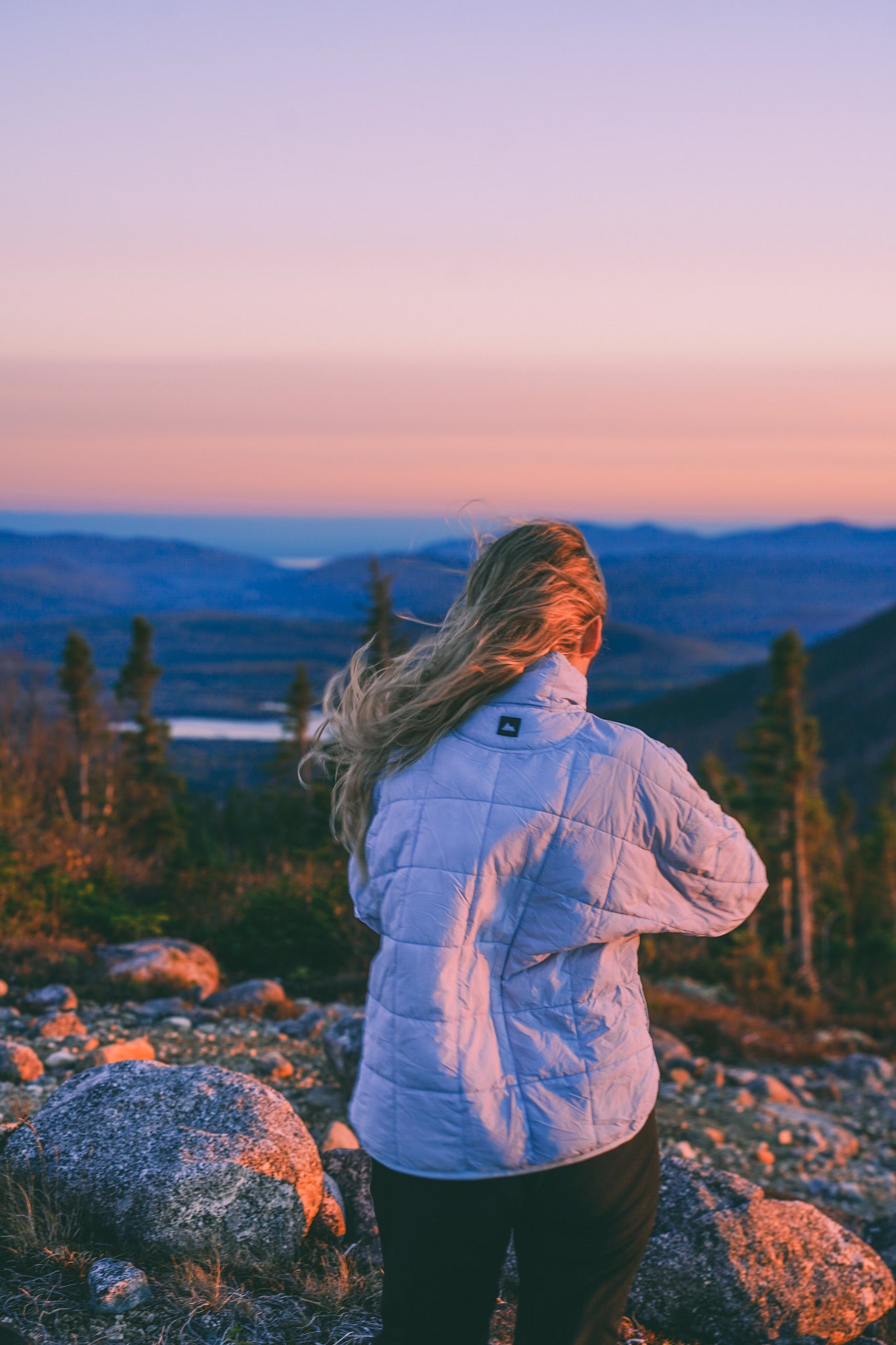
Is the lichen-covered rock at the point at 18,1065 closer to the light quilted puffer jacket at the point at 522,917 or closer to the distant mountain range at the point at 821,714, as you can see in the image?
the light quilted puffer jacket at the point at 522,917

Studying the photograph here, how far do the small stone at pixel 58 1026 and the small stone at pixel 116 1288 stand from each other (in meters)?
3.07

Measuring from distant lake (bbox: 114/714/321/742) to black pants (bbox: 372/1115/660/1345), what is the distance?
99.5 meters

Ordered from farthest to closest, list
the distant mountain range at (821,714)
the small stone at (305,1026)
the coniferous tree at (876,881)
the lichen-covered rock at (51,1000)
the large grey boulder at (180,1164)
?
the distant mountain range at (821,714) → the coniferous tree at (876,881) → the small stone at (305,1026) → the lichen-covered rock at (51,1000) → the large grey boulder at (180,1164)

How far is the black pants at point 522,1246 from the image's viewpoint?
7.23ft

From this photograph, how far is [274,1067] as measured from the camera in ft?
21.0

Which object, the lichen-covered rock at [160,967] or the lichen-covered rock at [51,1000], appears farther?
the lichen-covered rock at [160,967]

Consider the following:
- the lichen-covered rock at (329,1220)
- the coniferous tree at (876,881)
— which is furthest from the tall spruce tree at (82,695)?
the lichen-covered rock at (329,1220)

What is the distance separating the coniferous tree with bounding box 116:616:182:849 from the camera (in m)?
32.8

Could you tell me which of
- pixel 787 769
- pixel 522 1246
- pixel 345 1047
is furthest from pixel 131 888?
pixel 787 769

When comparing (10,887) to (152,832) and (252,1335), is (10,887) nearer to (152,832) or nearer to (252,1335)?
(252,1335)

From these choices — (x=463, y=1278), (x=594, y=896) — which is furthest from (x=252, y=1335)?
(x=594, y=896)

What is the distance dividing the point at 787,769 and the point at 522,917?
26.7m

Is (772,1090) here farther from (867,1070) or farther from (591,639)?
(591,639)

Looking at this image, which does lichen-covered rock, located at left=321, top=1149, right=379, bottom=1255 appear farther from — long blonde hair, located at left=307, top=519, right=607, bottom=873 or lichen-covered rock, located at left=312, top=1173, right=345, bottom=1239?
long blonde hair, located at left=307, top=519, right=607, bottom=873
